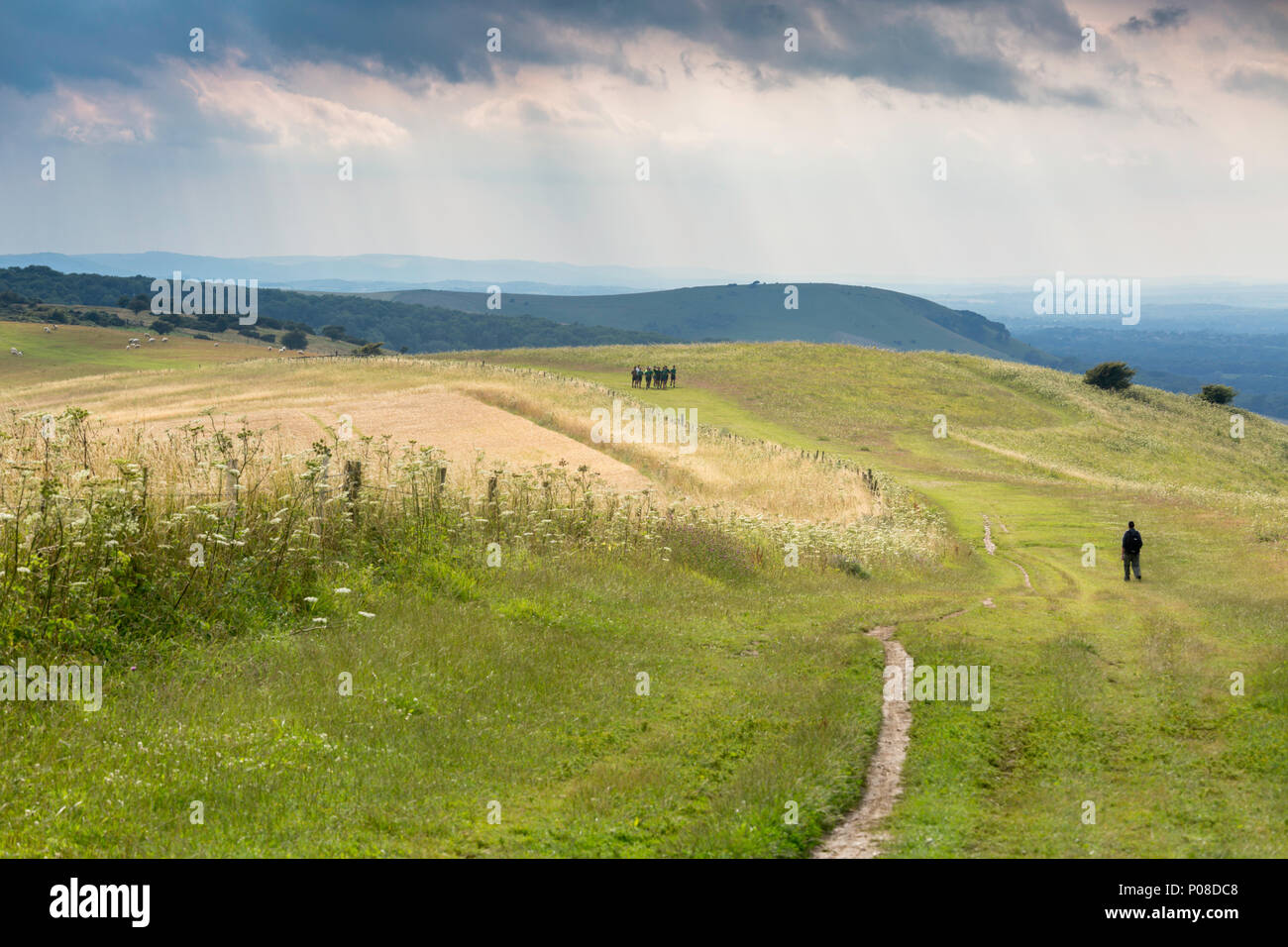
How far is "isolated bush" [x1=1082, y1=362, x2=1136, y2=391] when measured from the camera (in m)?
99.6

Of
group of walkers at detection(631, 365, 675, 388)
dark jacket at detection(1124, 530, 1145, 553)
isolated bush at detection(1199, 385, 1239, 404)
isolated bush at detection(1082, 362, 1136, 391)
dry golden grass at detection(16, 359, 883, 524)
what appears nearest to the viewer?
dark jacket at detection(1124, 530, 1145, 553)

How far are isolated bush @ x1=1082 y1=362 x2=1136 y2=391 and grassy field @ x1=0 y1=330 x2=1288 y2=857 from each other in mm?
83638

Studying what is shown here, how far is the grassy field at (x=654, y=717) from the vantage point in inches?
297

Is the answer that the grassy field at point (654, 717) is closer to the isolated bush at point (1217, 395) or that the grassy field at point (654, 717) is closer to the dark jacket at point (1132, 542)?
the dark jacket at point (1132, 542)

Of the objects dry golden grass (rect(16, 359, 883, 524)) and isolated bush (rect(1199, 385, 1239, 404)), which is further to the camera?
isolated bush (rect(1199, 385, 1239, 404))

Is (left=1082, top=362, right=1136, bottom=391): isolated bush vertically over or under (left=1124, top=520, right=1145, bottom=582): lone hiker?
over

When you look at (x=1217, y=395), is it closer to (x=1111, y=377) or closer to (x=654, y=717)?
(x=1111, y=377)

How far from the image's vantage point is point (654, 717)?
10.8m

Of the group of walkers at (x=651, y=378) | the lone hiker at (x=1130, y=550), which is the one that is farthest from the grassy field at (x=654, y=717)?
the group of walkers at (x=651, y=378)

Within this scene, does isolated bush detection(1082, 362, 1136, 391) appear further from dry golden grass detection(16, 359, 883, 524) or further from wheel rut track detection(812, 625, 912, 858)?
wheel rut track detection(812, 625, 912, 858)

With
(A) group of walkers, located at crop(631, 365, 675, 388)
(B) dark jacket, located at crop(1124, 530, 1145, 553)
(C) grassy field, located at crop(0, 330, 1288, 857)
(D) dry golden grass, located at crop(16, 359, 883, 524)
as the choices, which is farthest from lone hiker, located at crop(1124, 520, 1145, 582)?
(A) group of walkers, located at crop(631, 365, 675, 388)

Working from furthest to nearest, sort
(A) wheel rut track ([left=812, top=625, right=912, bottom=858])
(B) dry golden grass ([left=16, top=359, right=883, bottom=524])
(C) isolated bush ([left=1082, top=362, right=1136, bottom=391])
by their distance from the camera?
1. (C) isolated bush ([left=1082, top=362, right=1136, bottom=391])
2. (B) dry golden grass ([left=16, top=359, right=883, bottom=524])
3. (A) wheel rut track ([left=812, top=625, right=912, bottom=858])
